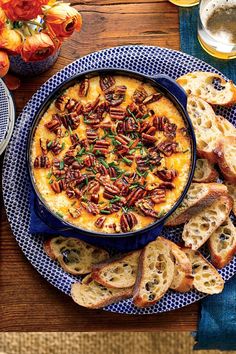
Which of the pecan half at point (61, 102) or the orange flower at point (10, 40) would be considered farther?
the pecan half at point (61, 102)

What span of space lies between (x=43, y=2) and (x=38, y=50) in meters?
0.15

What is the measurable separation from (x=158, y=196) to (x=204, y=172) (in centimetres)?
23

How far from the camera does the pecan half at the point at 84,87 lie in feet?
7.22

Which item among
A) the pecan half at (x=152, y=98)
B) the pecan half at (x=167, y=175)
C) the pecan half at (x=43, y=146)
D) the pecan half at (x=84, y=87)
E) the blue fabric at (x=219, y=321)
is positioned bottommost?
the blue fabric at (x=219, y=321)

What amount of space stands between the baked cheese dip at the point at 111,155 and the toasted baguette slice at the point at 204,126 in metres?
0.12

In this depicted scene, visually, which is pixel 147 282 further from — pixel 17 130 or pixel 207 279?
pixel 17 130

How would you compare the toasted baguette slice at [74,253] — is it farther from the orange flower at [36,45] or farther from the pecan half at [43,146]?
the orange flower at [36,45]

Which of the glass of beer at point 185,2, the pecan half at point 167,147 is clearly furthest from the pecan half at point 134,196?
the glass of beer at point 185,2

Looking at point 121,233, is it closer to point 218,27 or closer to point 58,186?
point 58,186

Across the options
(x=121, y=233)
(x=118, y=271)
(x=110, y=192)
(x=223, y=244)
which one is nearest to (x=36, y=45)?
(x=110, y=192)

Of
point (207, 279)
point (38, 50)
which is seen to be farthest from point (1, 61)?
point (207, 279)

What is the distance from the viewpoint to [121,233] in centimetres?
210

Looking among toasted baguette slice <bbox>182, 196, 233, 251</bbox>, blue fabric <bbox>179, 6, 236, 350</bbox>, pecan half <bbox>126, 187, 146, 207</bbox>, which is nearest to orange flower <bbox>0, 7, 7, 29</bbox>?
pecan half <bbox>126, 187, 146, 207</bbox>

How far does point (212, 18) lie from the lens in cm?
242
